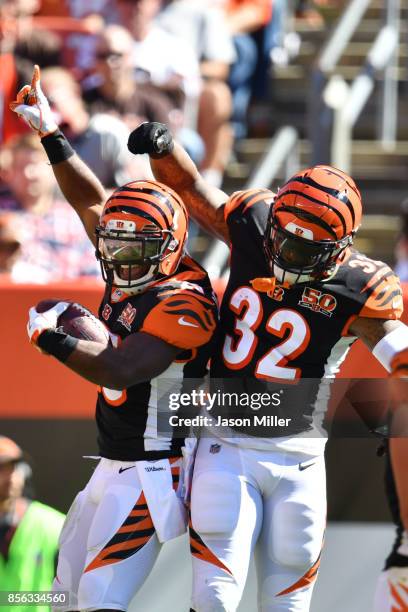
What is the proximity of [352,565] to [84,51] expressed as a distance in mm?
4684

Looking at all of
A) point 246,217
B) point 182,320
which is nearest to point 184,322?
point 182,320

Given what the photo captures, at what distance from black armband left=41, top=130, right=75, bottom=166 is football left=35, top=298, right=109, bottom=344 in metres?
0.82

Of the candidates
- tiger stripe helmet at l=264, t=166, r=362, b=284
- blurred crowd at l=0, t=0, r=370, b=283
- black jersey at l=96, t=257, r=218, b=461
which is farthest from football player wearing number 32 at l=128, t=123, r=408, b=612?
blurred crowd at l=0, t=0, r=370, b=283

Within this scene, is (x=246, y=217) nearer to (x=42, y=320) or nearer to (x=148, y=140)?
(x=148, y=140)

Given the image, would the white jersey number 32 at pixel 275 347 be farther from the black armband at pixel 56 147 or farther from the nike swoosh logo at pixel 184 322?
the black armband at pixel 56 147

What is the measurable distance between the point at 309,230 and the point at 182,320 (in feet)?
1.86

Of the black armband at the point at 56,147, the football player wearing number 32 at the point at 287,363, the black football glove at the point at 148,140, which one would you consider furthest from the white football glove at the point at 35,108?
the football player wearing number 32 at the point at 287,363

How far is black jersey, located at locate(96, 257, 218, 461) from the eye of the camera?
4.29m

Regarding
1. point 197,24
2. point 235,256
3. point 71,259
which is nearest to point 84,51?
point 197,24

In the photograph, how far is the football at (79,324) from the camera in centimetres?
424

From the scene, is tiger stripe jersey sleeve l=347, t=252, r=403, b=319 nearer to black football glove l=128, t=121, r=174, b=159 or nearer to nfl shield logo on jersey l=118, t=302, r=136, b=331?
nfl shield logo on jersey l=118, t=302, r=136, b=331

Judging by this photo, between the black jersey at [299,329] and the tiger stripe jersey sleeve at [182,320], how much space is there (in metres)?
0.15

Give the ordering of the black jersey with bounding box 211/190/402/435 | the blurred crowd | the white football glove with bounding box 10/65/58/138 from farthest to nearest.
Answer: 1. the blurred crowd
2. the white football glove with bounding box 10/65/58/138
3. the black jersey with bounding box 211/190/402/435

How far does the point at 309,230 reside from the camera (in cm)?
428
